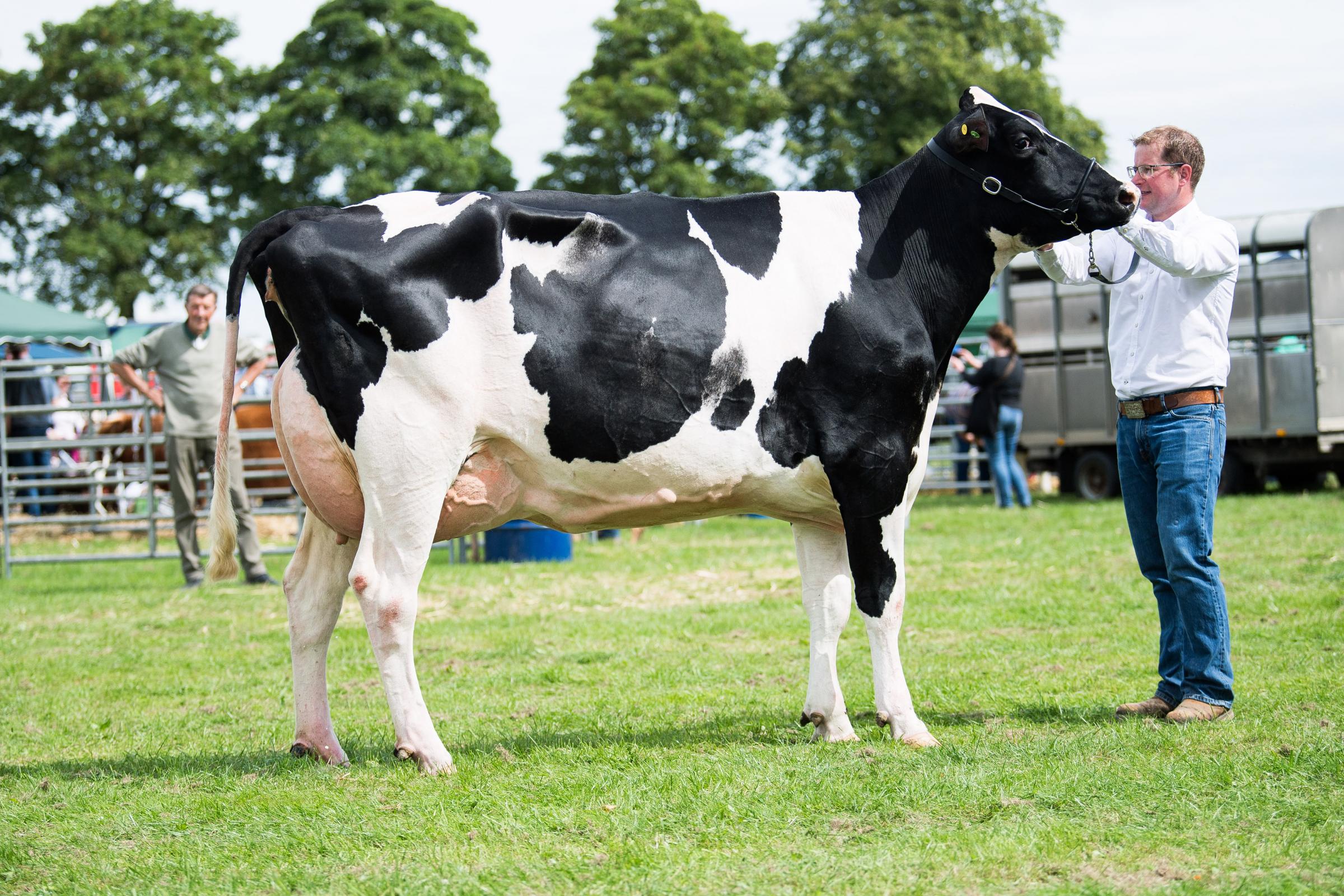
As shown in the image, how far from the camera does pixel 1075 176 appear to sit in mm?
5254

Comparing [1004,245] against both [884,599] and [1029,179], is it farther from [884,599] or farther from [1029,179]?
[884,599]

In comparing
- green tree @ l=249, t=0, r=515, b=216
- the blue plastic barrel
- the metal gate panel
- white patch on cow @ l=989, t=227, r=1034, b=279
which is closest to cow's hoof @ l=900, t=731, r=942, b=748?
white patch on cow @ l=989, t=227, r=1034, b=279

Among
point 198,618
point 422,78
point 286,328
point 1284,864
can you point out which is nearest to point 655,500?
point 286,328

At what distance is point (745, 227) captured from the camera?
5.22 metres

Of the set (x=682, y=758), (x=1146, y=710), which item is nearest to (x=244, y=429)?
(x=682, y=758)

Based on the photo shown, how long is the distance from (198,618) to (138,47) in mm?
32033

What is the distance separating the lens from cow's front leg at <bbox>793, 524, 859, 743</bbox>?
5.25 meters

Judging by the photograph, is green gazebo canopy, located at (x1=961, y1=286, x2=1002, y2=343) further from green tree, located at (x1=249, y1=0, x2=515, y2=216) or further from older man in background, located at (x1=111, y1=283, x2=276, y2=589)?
green tree, located at (x1=249, y1=0, x2=515, y2=216)

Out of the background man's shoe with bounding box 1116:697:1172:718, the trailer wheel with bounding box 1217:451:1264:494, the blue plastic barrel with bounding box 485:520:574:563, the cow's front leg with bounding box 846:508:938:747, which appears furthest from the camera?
the trailer wheel with bounding box 1217:451:1264:494

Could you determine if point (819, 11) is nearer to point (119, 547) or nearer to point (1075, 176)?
point (119, 547)

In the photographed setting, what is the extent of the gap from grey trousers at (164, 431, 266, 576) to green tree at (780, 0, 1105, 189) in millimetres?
27647

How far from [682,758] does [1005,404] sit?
13113 mm

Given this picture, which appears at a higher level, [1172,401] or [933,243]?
[933,243]

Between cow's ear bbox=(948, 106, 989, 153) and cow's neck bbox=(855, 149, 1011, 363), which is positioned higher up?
cow's ear bbox=(948, 106, 989, 153)
